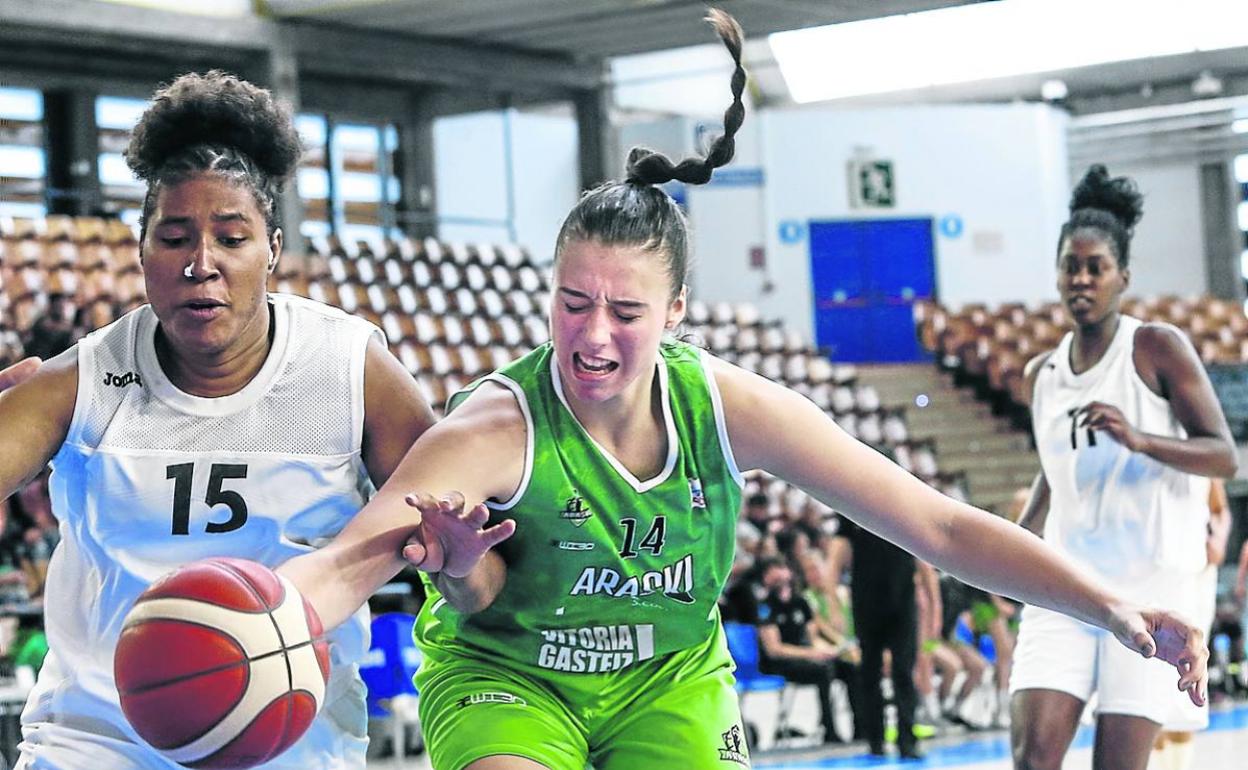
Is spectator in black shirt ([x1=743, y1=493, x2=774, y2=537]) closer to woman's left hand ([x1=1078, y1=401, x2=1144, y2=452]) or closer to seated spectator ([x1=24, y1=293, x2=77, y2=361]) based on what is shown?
seated spectator ([x1=24, y1=293, x2=77, y2=361])

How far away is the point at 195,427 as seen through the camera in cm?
304

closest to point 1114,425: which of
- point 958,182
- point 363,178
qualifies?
point 363,178

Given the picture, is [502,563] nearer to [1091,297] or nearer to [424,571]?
[424,571]

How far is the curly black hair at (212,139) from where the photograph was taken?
10.0 ft

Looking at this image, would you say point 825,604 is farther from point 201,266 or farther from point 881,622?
point 201,266

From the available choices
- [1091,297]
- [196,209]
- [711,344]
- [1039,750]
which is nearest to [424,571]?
[196,209]

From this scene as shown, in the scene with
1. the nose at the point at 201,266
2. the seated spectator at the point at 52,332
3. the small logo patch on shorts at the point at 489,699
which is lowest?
the small logo patch on shorts at the point at 489,699

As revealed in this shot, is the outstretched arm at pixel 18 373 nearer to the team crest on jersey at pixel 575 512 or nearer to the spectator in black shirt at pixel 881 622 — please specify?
the team crest on jersey at pixel 575 512

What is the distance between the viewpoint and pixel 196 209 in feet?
9.81

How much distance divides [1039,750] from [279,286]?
12313mm

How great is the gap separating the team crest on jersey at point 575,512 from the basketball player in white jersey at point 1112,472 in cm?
221

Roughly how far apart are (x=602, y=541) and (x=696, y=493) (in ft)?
0.71

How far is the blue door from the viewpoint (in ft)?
82.1

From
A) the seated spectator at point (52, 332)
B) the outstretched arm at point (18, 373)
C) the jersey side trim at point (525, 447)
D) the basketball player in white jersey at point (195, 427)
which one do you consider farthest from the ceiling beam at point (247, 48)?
the jersey side trim at point (525, 447)
